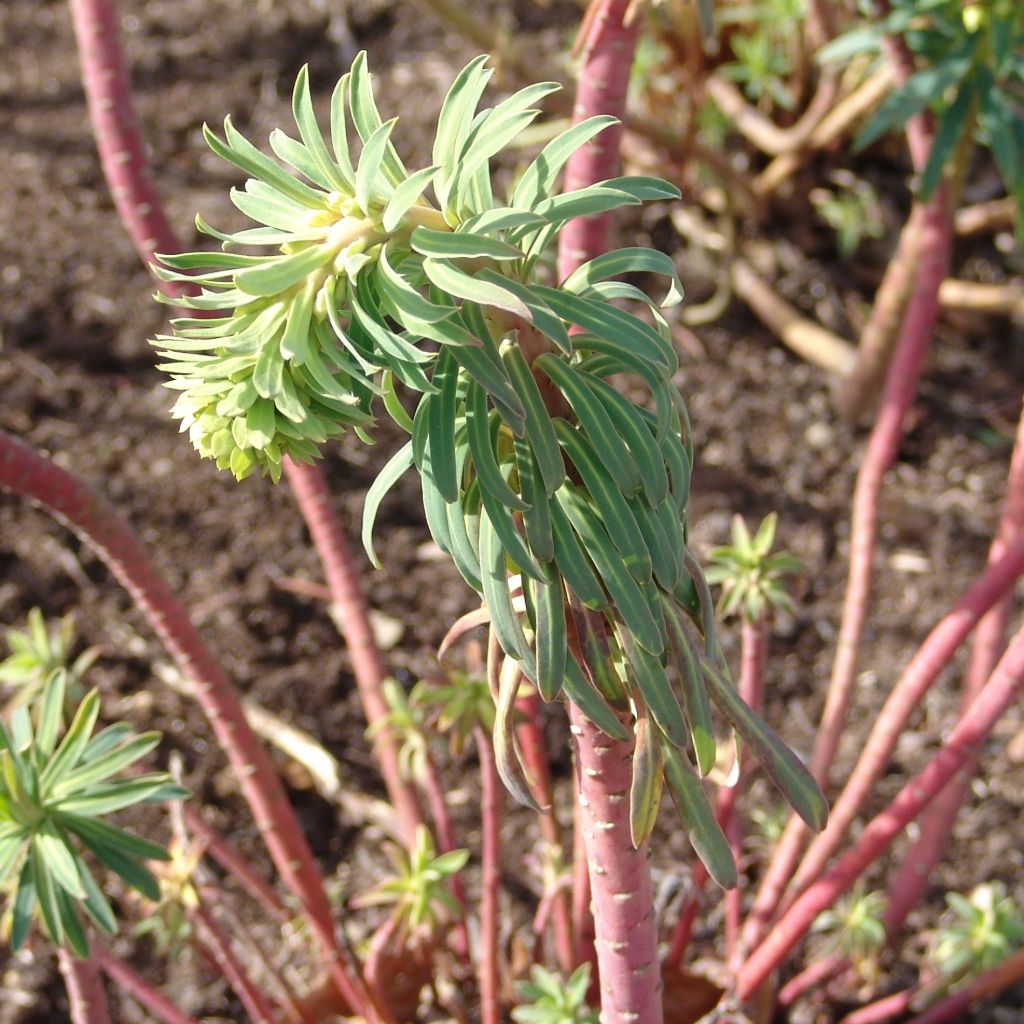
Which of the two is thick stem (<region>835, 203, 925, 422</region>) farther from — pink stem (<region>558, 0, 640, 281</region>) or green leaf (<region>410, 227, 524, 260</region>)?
green leaf (<region>410, 227, 524, 260</region>)

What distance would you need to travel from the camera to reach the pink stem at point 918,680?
1.37 m

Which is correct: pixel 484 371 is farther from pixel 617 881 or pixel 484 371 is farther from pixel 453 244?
pixel 617 881

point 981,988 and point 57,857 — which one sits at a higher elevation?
point 57,857

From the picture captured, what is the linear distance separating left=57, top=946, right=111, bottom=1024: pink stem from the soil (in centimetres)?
75

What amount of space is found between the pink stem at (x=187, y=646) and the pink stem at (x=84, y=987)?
32cm

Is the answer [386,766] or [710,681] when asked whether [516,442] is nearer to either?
[710,681]

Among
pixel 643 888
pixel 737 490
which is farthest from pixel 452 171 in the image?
pixel 737 490

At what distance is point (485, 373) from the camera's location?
72 cm

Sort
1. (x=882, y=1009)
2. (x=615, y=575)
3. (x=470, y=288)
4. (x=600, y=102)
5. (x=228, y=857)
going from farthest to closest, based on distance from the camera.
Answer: (x=882, y=1009)
(x=228, y=857)
(x=600, y=102)
(x=615, y=575)
(x=470, y=288)

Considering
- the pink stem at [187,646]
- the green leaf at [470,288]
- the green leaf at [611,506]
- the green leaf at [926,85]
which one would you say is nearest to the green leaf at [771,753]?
the green leaf at [611,506]

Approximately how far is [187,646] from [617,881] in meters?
0.65

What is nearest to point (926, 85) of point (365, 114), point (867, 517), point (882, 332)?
point (882, 332)

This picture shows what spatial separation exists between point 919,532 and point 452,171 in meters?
2.19

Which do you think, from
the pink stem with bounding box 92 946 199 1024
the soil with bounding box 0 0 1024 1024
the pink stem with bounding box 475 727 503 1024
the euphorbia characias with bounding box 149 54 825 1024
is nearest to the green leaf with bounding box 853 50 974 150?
the soil with bounding box 0 0 1024 1024
